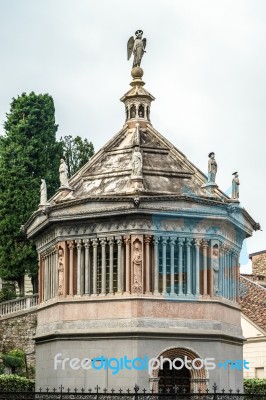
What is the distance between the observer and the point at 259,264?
67.1 meters

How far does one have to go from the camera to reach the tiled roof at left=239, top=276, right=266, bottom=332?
164ft

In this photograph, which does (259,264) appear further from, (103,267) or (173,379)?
(103,267)

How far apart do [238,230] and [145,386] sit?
6908 millimetres

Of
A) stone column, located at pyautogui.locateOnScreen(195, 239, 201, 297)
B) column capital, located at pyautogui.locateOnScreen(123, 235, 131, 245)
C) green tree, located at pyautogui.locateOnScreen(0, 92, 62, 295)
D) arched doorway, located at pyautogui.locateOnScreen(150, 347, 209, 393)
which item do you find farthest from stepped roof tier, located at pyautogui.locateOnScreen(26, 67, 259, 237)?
green tree, located at pyautogui.locateOnScreen(0, 92, 62, 295)

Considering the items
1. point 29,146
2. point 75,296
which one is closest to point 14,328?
point 29,146

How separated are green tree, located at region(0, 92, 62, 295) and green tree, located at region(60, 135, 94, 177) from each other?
6.67 feet

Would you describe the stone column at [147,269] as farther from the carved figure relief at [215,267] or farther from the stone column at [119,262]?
the carved figure relief at [215,267]

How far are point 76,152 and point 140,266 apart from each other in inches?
1099

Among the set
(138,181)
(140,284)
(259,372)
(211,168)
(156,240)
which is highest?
(211,168)

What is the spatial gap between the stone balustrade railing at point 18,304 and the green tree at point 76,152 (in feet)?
38.8

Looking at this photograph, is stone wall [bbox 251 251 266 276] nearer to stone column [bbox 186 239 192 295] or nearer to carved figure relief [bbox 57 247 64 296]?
stone column [bbox 186 239 192 295]

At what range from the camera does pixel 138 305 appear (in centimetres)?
3194

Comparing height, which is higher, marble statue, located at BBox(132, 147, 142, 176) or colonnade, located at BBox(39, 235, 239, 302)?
marble statue, located at BBox(132, 147, 142, 176)

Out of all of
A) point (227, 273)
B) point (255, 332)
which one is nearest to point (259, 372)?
point (255, 332)
